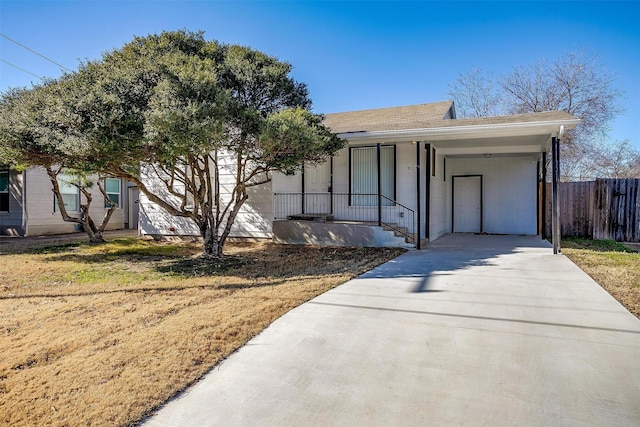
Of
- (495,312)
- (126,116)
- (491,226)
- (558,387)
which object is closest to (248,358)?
(558,387)

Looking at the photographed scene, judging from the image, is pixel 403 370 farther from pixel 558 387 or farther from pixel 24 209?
pixel 24 209

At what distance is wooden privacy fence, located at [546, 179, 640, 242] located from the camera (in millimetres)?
10648

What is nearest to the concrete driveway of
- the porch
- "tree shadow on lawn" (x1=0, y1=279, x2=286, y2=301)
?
"tree shadow on lawn" (x1=0, y1=279, x2=286, y2=301)

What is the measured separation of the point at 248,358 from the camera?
315 centimetres

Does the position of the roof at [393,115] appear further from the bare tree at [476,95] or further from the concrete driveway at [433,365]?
the bare tree at [476,95]

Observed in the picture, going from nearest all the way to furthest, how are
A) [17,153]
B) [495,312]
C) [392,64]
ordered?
1. [495,312]
2. [17,153]
3. [392,64]

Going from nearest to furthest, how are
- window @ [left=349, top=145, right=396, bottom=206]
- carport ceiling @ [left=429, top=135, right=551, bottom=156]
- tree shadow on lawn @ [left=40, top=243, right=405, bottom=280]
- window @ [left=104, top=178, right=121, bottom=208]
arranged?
tree shadow on lawn @ [left=40, top=243, right=405, bottom=280] → carport ceiling @ [left=429, top=135, right=551, bottom=156] → window @ [left=349, top=145, right=396, bottom=206] → window @ [left=104, top=178, right=121, bottom=208]

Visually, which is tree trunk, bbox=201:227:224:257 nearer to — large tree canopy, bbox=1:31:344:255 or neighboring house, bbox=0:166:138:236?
large tree canopy, bbox=1:31:344:255

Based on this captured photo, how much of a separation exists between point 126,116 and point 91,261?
3.92m

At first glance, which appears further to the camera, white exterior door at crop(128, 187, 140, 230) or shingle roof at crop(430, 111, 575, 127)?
white exterior door at crop(128, 187, 140, 230)

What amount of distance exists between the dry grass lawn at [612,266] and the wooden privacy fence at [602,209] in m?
0.71

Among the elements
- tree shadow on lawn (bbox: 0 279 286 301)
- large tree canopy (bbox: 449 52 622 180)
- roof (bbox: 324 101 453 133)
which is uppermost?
large tree canopy (bbox: 449 52 622 180)

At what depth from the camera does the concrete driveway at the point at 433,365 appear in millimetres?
2330

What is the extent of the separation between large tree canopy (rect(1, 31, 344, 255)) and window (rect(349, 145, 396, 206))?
274 cm
